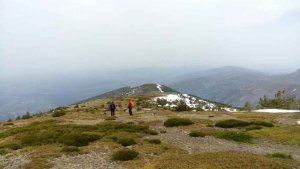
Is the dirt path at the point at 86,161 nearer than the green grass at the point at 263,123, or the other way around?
the dirt path at the point at 86,161

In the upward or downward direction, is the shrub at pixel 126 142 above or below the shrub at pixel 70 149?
above

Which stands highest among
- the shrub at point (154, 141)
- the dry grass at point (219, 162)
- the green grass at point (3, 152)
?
the shrub at point (154, 141)

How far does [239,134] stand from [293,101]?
11210cm

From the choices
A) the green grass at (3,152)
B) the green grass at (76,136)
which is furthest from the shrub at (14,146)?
the green grass at (3,152)

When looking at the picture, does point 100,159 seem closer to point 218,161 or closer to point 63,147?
point 63,147

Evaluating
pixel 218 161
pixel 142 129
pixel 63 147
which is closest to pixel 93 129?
pixel 142 129

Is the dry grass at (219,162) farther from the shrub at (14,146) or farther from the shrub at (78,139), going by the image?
the shrub at (14,146)

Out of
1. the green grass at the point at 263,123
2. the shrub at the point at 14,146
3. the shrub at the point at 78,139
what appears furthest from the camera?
the green grass at the point at 263,123

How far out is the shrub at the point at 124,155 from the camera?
96.2 ft

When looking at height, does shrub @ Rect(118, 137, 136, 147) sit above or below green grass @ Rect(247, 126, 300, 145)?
above

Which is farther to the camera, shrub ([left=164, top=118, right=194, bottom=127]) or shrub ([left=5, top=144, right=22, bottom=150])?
shrub ([left=164, top=118, right=194, bottom=127])

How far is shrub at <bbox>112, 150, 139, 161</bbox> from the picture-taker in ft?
96.2

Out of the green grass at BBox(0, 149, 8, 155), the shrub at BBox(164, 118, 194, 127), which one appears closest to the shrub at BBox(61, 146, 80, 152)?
the green grass at BBox(0, 149, 8, 155)

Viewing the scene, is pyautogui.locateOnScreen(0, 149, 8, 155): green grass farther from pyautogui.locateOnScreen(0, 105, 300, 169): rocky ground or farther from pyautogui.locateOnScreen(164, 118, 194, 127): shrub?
pyautogui.locateOnScreen(164, 118, 194, 127): shrub
